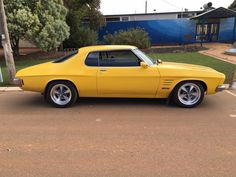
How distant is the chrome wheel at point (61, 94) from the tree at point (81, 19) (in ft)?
48.1

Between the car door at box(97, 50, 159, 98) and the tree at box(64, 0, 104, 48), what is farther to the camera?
the tree at box(64, 0, 104, 48)

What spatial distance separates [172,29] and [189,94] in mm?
20397

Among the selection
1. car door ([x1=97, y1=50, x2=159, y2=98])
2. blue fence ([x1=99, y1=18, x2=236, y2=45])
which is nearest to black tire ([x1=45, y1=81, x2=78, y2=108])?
car door ([x1=97, y1=50, x2=159, y2=98])

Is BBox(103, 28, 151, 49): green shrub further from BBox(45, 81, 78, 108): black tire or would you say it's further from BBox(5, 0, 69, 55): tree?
BBox(45, 81, 78, 108): black tire

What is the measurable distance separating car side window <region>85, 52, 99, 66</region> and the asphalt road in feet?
3.24

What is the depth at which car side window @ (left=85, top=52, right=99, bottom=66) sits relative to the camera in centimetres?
611

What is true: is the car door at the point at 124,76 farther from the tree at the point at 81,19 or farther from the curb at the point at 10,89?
the tree at the point at 81,19

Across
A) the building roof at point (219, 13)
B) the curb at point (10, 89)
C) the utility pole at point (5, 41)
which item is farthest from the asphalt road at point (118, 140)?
the building roof at point (219, 13)

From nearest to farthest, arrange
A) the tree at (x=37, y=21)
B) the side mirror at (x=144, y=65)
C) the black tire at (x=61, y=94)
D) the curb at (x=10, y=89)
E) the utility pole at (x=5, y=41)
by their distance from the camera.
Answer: the side mirror at (x=144, y=65) → the black tire at (x=61, y=94) → the curb at (x=10, y=89) → the utility pole at (x=5, y=41) → the tree at (x=37, y=21)

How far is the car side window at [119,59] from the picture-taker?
603cm

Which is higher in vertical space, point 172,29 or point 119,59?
point 119,59

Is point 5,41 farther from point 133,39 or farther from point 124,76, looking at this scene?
point 133,39

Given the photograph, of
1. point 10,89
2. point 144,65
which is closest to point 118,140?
point 144,65

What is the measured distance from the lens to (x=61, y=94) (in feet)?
20.2
